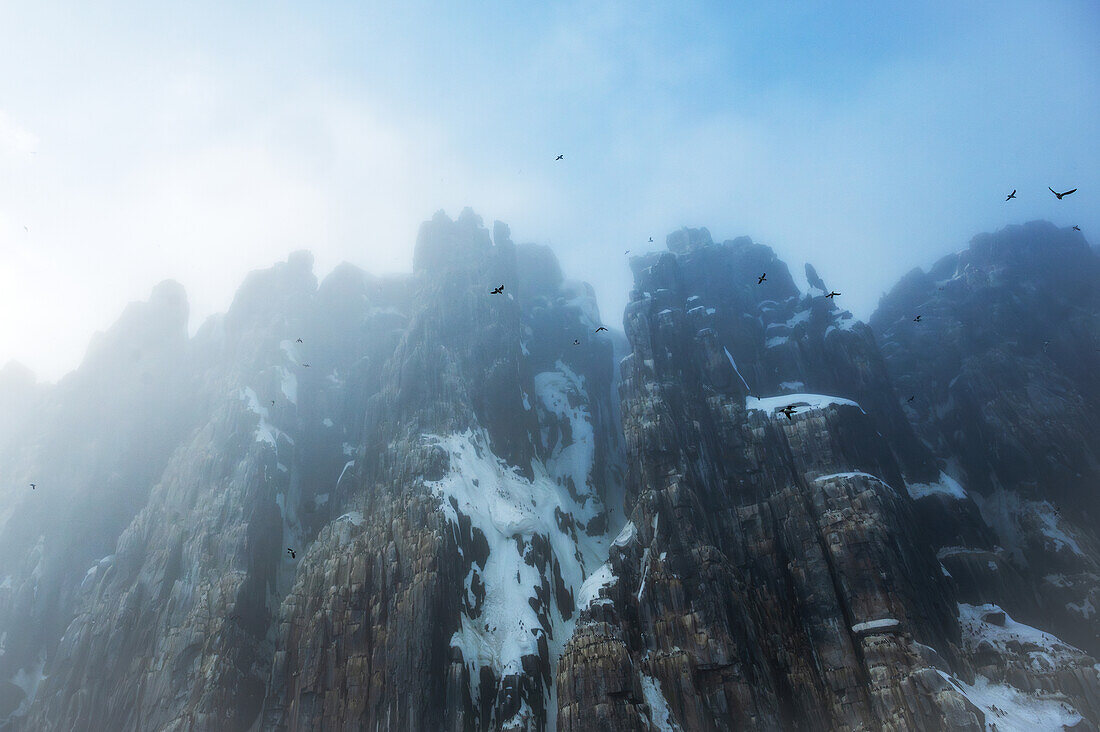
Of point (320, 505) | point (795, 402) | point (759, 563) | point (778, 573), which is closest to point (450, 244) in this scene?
point (320, 505)

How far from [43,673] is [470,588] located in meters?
61.9

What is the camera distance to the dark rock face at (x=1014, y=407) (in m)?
73.4

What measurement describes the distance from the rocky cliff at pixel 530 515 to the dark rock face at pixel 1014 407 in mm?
545

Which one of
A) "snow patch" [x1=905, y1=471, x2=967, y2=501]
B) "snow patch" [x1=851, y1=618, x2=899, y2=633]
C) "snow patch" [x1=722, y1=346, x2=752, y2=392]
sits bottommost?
"snow patch" [x1=851, y1=618, x2=899, y2=633]

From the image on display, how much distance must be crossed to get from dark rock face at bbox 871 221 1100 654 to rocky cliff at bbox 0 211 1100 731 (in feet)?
1.79

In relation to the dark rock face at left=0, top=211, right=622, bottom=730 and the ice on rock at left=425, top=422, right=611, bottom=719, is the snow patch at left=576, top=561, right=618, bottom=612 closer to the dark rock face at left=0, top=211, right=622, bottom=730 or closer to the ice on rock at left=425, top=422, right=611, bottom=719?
the ice on rock at left=425, top=422, right=611, bottom=719

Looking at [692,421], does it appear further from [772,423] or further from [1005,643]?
[1005,643]

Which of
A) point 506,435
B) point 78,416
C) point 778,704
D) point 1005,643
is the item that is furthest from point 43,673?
point 1005,643

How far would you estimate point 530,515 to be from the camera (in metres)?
83.8

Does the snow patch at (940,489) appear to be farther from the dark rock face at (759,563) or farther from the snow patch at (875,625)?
the snow patch at (875,625)

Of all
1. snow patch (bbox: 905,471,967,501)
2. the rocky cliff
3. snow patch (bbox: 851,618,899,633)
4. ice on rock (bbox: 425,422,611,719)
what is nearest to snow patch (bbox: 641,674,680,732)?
the rocky cliff

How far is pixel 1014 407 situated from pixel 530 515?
7408cm

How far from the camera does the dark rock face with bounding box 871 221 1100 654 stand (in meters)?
73.4

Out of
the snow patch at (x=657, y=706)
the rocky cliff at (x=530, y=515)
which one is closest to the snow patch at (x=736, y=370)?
the rocky cliff at (x=530, y=515)
